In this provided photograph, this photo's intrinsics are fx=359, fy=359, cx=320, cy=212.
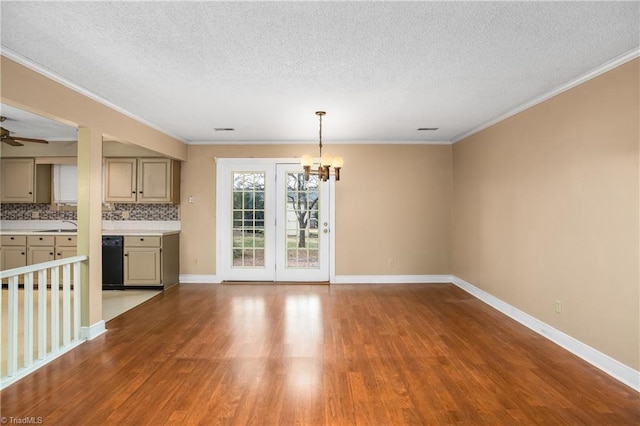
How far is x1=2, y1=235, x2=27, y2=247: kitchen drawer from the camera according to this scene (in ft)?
18.3

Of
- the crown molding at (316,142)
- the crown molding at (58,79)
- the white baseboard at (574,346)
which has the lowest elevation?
the white baseboard at (574,346)

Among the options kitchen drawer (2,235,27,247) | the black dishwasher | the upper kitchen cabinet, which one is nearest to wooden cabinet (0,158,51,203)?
kitchen drawer (2,235,27,247)

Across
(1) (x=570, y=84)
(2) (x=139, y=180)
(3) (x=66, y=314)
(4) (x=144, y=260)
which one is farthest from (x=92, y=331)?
(1) (x=570, y=84)

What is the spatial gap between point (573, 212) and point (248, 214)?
4523 mm

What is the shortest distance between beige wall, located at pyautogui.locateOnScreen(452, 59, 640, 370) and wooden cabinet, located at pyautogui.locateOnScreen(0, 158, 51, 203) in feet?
23.2

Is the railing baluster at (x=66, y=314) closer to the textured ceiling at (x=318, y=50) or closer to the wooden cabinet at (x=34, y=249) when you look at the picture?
the textured ceiling at (x=318, y=50)

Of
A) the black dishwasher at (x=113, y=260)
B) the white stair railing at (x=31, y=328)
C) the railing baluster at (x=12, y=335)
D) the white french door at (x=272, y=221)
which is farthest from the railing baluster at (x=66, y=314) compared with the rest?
the white french door at (x=272, y=221)

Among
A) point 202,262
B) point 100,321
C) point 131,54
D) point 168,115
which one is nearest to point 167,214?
point 202,262

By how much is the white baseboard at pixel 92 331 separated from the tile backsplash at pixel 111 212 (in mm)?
2693

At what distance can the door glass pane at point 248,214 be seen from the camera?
6098 millimetres

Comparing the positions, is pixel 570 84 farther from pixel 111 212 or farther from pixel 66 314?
pixel 111 212

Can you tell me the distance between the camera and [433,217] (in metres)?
6.09

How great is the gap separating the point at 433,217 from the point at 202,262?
13.1ft

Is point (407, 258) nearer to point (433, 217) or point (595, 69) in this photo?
point (433, 217)
